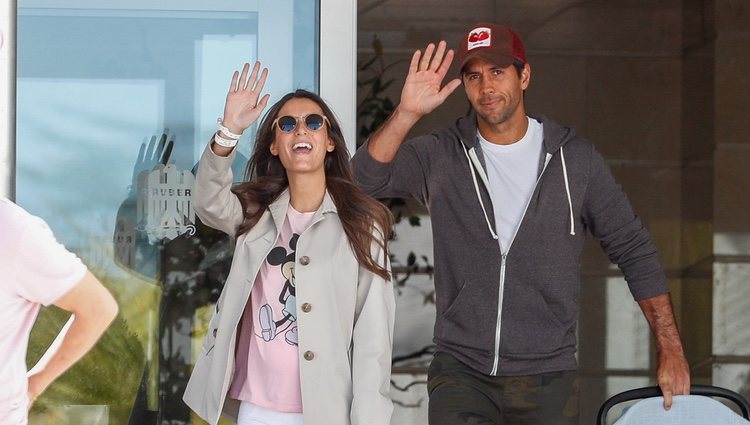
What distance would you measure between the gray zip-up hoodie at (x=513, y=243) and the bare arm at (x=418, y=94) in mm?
114

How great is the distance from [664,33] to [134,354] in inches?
181

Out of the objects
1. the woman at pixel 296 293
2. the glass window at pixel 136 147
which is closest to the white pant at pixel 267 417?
the woman at pixel 296 293

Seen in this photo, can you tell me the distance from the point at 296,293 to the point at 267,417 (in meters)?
0.33

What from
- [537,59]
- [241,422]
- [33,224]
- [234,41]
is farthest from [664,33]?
[33,224]

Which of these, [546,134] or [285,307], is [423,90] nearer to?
[546,134]

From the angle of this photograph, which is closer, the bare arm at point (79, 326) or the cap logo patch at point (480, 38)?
the bare arm at point (79, 326)

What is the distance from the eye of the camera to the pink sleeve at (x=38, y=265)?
9.16ft

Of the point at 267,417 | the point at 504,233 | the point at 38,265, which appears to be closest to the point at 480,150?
the point at 504,233

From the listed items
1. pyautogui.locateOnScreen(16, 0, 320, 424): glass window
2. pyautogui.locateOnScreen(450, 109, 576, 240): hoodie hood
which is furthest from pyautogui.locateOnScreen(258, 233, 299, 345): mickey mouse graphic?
pyautogui.locateOnScreen(16, 0, 320, 424): glass window

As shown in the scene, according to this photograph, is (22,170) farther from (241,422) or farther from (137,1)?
(241,422)

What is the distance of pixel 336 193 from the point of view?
3643 mm

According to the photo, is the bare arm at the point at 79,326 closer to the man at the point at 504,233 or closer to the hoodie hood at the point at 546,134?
the man at the point at 504,233

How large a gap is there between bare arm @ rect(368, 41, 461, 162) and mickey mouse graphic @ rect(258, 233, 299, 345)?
56cm

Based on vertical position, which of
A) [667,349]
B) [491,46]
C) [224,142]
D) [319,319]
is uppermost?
[491,46]
